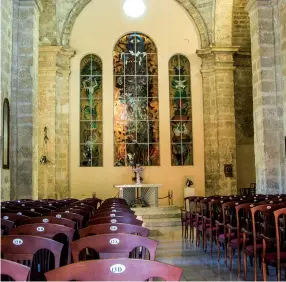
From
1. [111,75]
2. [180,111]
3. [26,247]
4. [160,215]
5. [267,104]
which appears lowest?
[160,215]

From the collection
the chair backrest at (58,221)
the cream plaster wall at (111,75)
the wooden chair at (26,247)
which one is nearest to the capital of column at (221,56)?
the cream plaster wall at (111,75)

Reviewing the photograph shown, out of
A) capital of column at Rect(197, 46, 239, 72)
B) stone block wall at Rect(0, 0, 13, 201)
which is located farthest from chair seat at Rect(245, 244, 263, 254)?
capital of column at Rect(197, 46, 239, 72)

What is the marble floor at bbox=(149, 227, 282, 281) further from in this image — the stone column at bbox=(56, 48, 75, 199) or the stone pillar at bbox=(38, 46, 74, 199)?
the stone column at bbox=(56, 48, 75, 199)

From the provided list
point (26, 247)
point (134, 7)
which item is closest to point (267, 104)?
point (134, 7)

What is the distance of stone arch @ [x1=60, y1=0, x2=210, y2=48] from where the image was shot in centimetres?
1777

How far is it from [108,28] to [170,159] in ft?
20.0

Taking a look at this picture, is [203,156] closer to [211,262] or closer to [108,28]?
[108,28]

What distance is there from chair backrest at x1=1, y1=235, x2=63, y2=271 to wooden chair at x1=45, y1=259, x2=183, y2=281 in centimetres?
76

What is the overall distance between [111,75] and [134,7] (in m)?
2.88

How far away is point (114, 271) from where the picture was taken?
199cm

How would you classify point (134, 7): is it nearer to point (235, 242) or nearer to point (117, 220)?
point (235, 242)

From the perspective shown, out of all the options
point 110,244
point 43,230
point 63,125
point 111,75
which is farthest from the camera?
point 111,75

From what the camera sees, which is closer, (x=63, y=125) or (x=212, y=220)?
(x=212, y=220)

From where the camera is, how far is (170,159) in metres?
17.7
